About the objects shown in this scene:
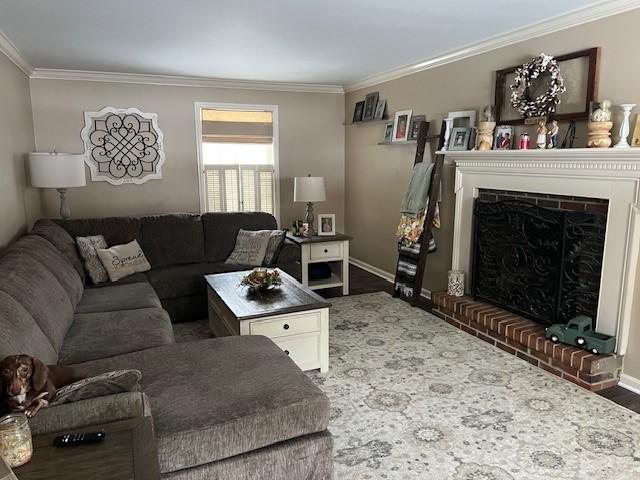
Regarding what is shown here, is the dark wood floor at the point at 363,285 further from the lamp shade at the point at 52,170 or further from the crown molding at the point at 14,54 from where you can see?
the crown molding at the point at 14,54

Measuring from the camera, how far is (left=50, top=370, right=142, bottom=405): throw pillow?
148 cm

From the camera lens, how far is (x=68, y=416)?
1.37m

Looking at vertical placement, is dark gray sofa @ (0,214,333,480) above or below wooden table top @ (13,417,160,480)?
below

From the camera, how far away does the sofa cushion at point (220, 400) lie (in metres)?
1.60

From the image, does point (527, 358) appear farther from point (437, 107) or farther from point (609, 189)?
→ point (437, 107)

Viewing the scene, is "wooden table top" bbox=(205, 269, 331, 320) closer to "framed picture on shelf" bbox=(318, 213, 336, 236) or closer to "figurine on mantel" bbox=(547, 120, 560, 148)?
"framed picture on shelf" bbox=(318, 213, 336, 236)

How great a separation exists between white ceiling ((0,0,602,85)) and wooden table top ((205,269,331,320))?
180cm

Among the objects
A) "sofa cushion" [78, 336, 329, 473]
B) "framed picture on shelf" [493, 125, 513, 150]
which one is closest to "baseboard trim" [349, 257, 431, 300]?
"framed picture on shelf" [493, 125, 513, 150]

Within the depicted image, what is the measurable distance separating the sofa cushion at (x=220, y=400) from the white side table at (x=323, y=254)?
2.37 metres

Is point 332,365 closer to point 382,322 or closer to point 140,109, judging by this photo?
point 382,322

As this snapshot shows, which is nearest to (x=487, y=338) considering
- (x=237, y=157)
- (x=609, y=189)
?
(x=609, y=189)

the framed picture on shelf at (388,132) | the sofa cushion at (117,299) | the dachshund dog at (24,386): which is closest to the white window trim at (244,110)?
the framed picture on shelf at (388,132)

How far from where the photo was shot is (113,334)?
8.20 ft

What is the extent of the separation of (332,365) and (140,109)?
3.58 m
